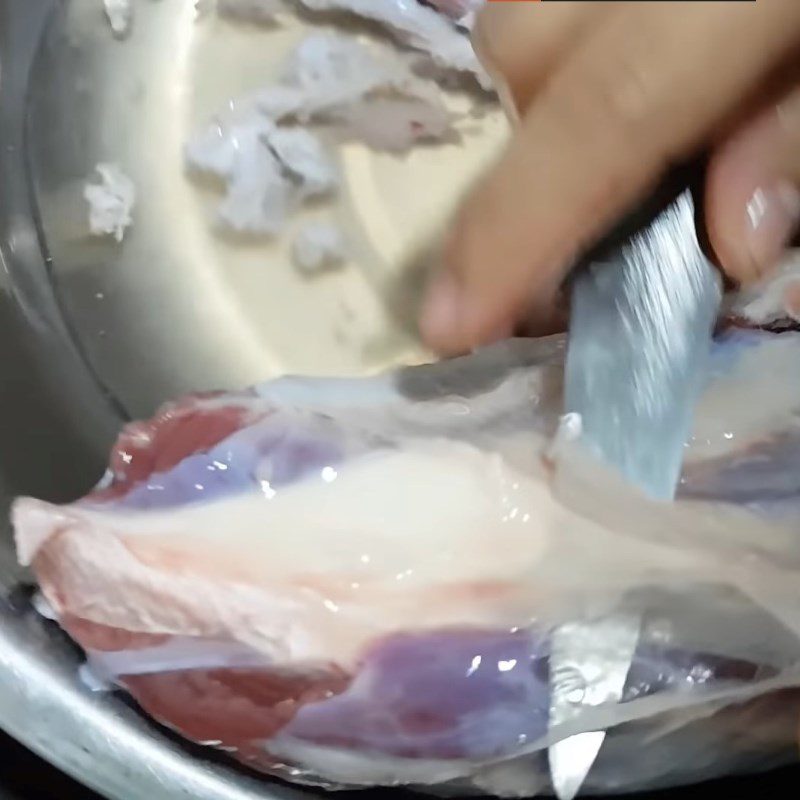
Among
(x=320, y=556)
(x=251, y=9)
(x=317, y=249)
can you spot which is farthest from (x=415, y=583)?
(x=251, y=9)

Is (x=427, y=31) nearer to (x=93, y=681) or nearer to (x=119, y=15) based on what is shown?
(x=119, y=15)

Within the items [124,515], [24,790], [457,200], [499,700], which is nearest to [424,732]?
[499,700]

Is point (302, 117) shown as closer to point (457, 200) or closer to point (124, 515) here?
point (457, 200)

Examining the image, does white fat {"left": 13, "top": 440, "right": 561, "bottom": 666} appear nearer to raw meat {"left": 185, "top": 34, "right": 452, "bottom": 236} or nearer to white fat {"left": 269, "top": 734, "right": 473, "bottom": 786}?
white fat {"left": 269, "top": 734, "right": 473, "bottom": 786}

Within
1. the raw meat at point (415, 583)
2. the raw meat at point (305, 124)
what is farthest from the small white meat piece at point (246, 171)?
the raw meat at point (415, 583)

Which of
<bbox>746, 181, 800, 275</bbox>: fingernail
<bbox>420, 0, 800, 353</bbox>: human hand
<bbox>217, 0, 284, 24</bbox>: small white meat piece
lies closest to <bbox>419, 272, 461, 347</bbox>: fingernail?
<bbox>420, 0, 800, 353</bbox>: human hand
